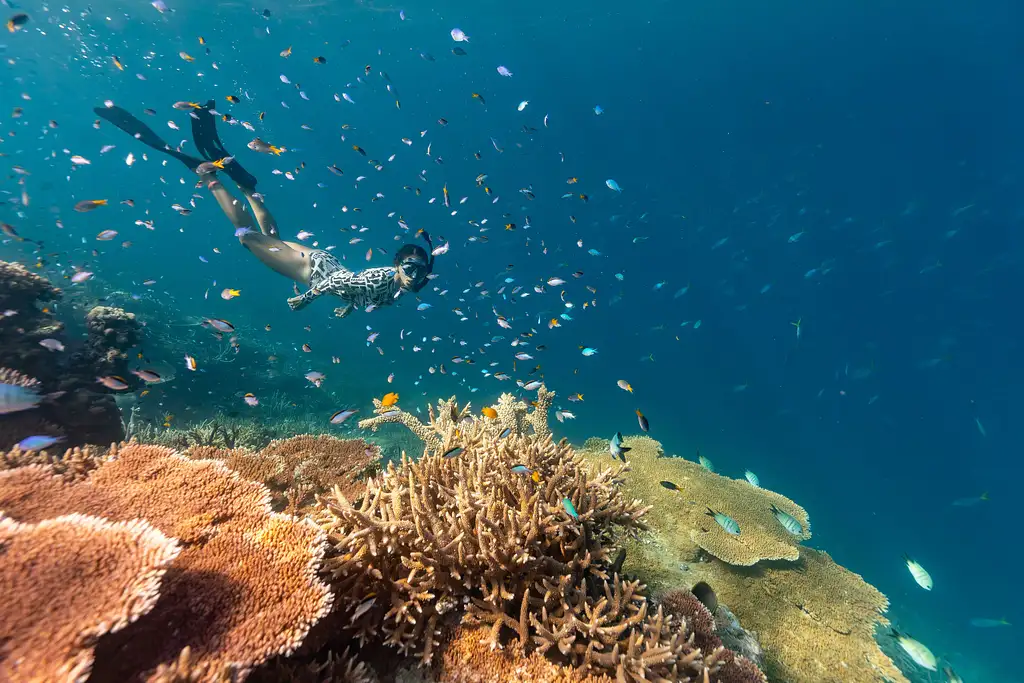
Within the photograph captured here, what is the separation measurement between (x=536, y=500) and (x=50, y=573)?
271 cm

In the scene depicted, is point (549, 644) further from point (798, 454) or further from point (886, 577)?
point (798, 454)

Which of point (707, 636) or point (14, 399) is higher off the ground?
point (14, 399)

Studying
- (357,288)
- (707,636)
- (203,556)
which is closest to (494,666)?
(203,556)

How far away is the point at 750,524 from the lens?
6621 mm

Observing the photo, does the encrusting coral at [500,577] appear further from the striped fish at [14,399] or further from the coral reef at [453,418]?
the striped fish at [14,399]

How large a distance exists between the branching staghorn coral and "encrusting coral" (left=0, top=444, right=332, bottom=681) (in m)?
0.44

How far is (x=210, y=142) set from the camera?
1084 centimetres

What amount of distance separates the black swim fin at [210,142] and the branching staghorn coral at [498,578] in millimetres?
10422

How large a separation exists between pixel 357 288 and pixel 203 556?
23.6 feet

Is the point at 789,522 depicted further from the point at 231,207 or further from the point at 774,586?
the point at 231,207

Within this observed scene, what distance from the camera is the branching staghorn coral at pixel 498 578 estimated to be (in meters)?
2.71

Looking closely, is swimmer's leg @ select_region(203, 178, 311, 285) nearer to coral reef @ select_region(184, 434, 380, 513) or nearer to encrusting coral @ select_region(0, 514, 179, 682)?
coral reef @ select_region(184, 434, 380, 513)

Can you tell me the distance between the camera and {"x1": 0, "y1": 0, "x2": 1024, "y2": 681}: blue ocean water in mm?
32062

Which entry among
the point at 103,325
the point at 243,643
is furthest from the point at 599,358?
the point at 243,643
